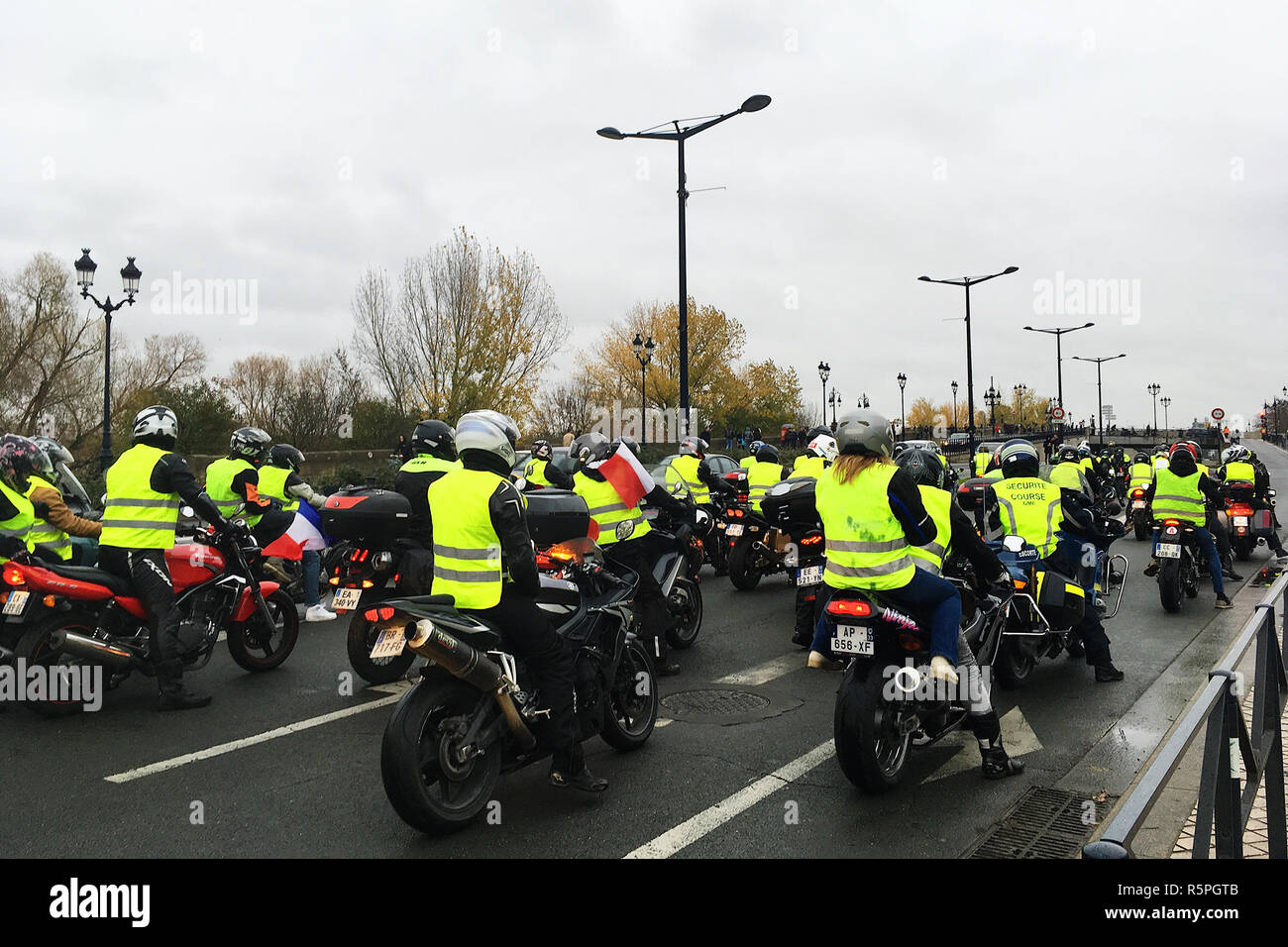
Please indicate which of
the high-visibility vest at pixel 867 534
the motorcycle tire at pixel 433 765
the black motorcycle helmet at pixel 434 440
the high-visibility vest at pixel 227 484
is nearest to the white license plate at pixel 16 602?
the high-visibility vest at pixel 227 484

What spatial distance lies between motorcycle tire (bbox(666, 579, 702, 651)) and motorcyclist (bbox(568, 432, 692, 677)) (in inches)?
24.7

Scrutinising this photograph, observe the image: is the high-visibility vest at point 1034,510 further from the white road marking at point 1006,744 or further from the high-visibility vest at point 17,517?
the high-visibility vest at point 17,517

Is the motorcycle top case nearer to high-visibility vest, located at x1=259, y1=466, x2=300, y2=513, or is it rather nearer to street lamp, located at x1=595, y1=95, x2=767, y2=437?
high-visibility vest, located at x1=259, y1=466, x2=300, y2=513

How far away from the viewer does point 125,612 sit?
6828 mm

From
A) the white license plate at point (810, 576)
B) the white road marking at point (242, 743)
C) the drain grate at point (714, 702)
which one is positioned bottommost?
the drain grate at point (714, 702)

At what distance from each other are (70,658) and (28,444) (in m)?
1.55

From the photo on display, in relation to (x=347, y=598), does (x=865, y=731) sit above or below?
below

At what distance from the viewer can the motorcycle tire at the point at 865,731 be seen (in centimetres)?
484

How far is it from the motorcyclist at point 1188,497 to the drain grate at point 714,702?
592 cm

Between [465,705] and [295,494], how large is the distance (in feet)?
18.8

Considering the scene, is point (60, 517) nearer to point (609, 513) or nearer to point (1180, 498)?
point (609, 513)

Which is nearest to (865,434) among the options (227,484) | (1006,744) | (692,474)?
(1006,744)
